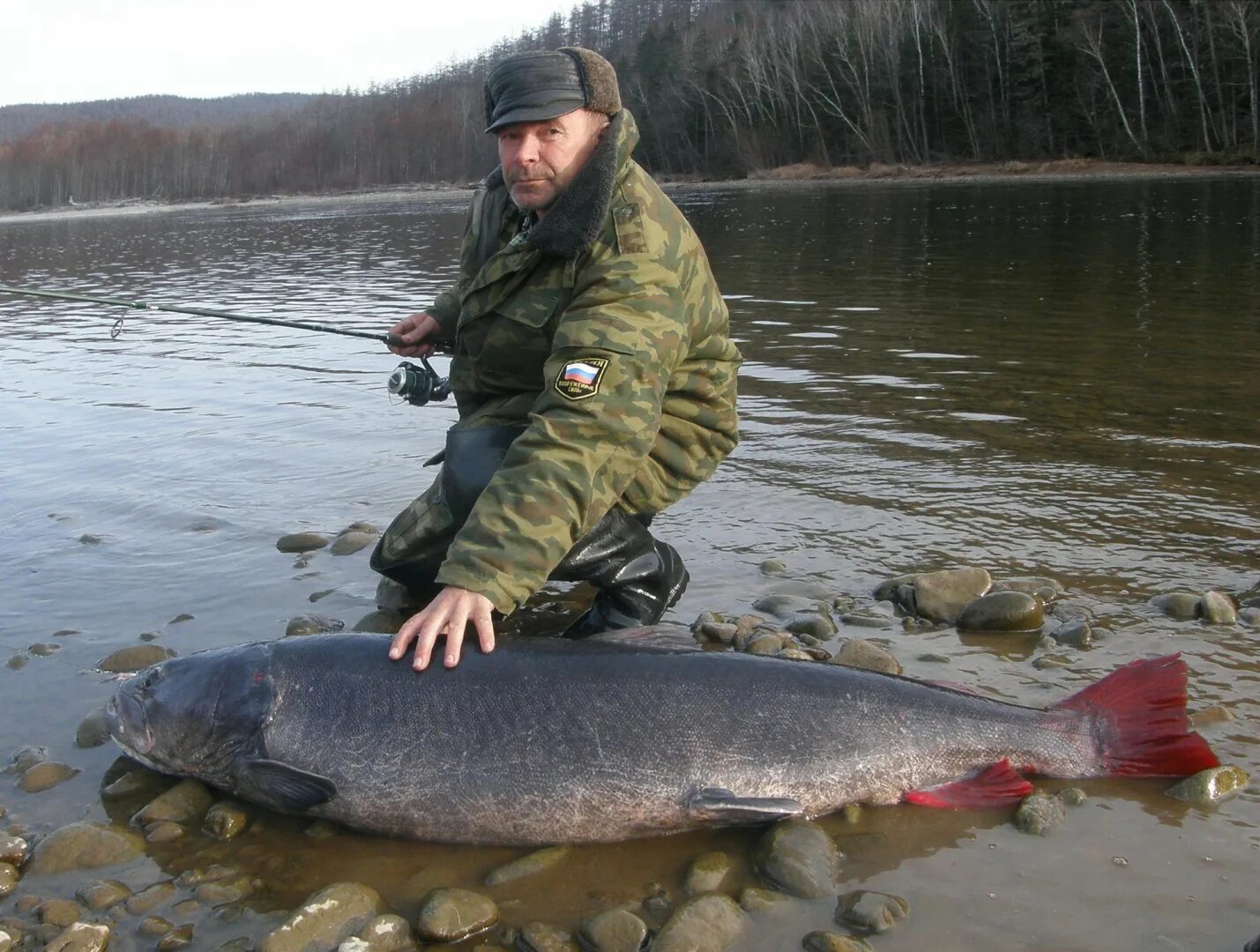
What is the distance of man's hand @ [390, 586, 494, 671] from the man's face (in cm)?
171

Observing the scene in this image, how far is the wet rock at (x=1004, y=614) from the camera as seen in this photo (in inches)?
203

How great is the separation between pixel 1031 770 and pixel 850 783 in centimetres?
63

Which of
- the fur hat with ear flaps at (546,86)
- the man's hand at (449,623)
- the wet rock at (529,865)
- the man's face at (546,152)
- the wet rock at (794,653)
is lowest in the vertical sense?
the wet rock at (529,865)

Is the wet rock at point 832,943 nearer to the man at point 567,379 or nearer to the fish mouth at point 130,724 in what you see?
the man at point 567,379

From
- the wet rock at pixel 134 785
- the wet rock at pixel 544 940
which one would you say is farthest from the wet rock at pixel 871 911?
the wet rock at pixel 134 785

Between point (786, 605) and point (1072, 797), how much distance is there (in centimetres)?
189

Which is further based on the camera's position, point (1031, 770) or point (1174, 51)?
point (1174, 51)

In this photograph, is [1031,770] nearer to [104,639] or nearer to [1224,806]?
[1224,806]

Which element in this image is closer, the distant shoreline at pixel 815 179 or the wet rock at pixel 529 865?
the wet rock at pixel 529 865

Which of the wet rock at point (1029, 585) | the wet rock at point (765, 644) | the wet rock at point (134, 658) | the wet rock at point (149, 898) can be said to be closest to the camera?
the wet rock at point (149, 898)

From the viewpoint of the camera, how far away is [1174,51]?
209 feet

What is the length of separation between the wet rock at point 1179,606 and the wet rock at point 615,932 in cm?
310

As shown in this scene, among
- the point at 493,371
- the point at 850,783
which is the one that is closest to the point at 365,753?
the point at 850,783

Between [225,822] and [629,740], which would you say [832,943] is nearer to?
[629,740]
